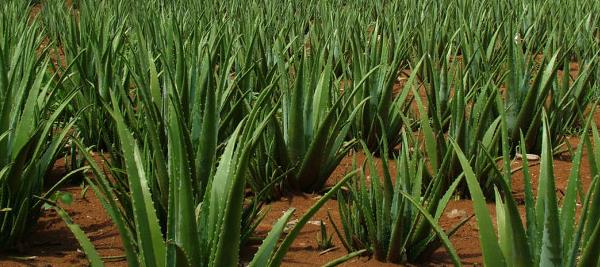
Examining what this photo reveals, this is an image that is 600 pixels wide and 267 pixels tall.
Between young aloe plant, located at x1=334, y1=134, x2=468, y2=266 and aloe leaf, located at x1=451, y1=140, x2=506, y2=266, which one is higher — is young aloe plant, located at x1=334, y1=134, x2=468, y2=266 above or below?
below

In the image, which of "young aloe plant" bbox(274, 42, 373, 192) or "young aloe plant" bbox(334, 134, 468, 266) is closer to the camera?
"young aloe plant" bbox(334, 134, 468, 266)

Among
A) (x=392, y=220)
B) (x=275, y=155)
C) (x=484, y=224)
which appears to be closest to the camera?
(x=484, y=224)

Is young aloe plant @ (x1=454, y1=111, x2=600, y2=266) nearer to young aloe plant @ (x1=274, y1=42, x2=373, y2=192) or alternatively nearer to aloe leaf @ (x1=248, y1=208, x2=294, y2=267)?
aloe leaf @ (x1=248, y1=208, x2=294, y2=267)

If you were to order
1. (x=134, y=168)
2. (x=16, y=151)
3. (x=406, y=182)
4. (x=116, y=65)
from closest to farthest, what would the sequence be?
(x=134, y=168) → (x=406, y=182) → (x=16, y=151) → (x=116, y=65)

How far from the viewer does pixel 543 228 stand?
1.19 m

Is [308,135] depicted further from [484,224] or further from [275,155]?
[484,224]

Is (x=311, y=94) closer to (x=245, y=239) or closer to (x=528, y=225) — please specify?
(x=245, y=239)

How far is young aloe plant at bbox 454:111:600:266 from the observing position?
113 centimetres

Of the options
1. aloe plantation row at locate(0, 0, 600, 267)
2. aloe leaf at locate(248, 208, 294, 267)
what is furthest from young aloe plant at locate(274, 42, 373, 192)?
aloe leaf at locate(248, 208, 294, 267)

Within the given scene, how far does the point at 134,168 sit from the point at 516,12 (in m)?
3.68

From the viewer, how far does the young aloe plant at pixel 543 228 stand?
3.70 feet

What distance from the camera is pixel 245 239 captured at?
5.59ft

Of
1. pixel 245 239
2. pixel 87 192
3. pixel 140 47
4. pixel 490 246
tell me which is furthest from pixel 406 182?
pixel 140 47

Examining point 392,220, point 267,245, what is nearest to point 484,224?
point 267,245
